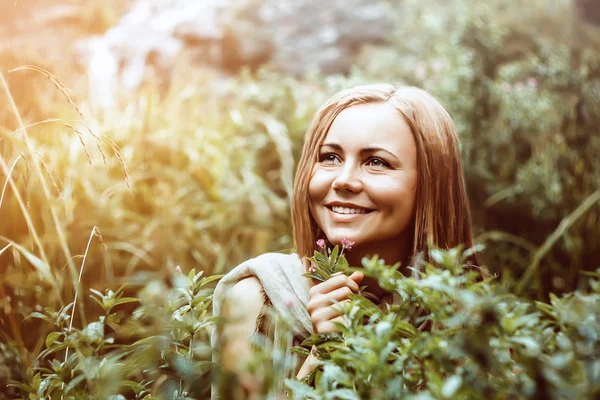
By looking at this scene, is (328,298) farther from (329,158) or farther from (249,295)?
(329,158)

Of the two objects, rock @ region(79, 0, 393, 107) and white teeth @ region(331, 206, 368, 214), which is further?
rock @ region(79, 0, 393, 107)

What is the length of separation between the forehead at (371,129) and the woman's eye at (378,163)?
0.05 meters

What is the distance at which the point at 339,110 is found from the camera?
2023mm

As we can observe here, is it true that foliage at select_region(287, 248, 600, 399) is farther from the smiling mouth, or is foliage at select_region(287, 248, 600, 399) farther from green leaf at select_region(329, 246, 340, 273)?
the smiling mouth

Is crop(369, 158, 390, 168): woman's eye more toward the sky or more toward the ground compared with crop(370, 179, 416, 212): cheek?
more toward the sky

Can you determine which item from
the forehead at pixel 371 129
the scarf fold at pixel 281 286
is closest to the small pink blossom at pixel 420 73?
the forehead at pixel 371 129

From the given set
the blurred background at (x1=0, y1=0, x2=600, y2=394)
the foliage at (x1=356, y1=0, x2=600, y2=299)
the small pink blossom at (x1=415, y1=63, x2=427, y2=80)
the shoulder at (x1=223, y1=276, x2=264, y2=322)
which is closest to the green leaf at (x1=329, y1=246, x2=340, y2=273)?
the shoulder at (x1=223, y1=276, x2=264, y2=322)

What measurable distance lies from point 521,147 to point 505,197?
1.41 ft

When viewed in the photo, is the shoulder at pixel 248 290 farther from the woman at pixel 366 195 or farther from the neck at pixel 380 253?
the neck at pixel 380 253

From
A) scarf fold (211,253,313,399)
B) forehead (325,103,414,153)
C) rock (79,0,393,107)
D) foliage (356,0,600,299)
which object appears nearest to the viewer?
scarf fold (211,253,313,399)

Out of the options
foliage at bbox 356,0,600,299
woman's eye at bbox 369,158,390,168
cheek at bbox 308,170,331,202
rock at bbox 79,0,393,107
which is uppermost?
Result: rock at bbox 79,0,393,107

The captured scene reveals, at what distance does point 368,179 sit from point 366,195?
0.16ft

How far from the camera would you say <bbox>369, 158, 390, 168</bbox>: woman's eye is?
75.5 inches

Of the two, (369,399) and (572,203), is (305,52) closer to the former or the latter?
(572,203)
